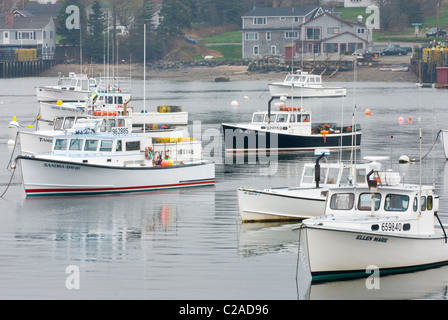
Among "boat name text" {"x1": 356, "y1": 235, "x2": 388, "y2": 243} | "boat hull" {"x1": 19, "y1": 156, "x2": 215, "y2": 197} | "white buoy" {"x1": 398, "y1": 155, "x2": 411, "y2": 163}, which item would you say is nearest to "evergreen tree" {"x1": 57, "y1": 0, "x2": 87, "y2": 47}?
"white buoy" {"x1": 398, "y1": 155, "x2": 411, "y2": 163}

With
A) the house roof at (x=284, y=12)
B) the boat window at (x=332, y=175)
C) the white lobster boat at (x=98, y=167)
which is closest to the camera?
the boat window at (x=332, y=175)

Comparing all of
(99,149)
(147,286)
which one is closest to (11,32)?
(99,149)

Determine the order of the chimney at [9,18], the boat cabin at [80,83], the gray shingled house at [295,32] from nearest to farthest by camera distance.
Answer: the boat cabin at [80,83] → the gray shingled house at [295,32] → the chimney at [9,18]

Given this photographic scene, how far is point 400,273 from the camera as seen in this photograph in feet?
89.4

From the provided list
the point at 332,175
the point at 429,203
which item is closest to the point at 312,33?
the point at 332,175

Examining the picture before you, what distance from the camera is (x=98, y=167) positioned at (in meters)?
41.5

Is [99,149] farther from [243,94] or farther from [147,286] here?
[243,94]

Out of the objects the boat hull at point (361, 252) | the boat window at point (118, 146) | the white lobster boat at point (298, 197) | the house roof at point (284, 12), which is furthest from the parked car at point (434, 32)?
the boat hull at point (361, 252)

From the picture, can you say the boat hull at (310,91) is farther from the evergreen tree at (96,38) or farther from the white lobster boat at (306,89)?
the evergreen tree at (96,38)

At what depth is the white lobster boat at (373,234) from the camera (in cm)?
2578
